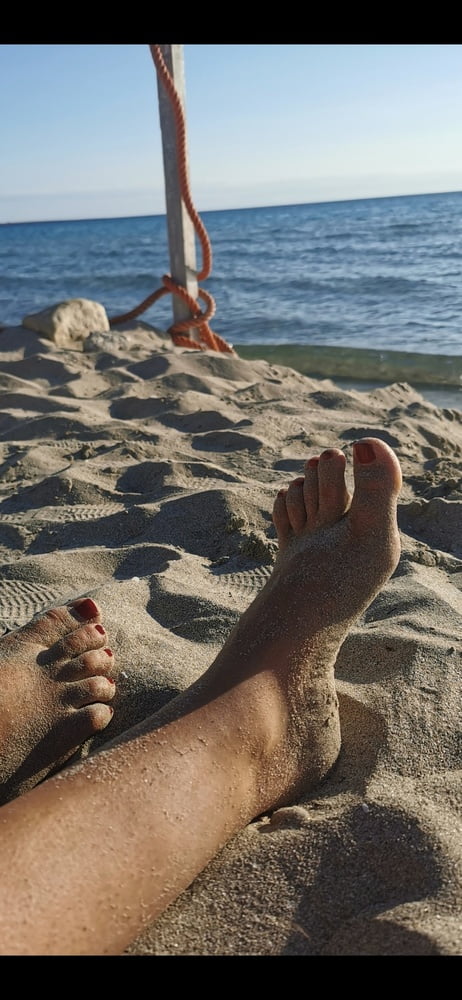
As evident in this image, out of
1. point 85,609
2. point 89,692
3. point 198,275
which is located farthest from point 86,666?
point 198,275

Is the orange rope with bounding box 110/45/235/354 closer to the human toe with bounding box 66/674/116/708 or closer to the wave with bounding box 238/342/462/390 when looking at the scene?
the wave with bounding box 238/342/462/390

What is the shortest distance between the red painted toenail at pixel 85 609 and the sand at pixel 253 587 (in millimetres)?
98

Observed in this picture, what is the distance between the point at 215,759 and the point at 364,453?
0.70 m

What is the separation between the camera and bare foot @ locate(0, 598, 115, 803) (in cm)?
142

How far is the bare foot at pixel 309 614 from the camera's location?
4.56ft

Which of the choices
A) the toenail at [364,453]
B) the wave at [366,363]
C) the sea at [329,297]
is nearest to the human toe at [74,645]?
the toenail at [364,453]

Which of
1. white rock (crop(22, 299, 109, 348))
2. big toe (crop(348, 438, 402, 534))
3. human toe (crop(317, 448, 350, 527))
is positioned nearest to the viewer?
big toe (crop(348, 438, 402, 534))

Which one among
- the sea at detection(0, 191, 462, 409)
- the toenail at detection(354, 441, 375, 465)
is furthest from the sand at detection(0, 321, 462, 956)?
the sea at detection(0, 191, 462, 409)

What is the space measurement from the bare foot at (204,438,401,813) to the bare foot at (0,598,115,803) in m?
0.25

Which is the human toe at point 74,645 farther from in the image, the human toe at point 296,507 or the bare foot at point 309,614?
the human toe at point 296,507

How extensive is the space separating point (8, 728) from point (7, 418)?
2.42 meters

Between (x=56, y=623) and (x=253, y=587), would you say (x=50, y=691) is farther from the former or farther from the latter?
(x=253, y=587)

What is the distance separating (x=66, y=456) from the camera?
309 centimetres
